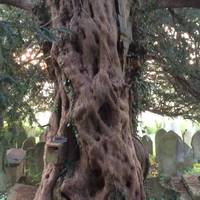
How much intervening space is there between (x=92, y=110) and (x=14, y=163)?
101 inches

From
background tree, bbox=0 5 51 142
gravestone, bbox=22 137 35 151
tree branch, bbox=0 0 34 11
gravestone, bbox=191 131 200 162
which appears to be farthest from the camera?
gravestone, bbox=191 131 200 162

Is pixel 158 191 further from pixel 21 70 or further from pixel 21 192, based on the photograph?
pixel 21 70

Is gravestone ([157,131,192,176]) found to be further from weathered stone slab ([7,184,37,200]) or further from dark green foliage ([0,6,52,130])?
weathered stone slab ([7,184,37,200])

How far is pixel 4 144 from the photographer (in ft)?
16.3

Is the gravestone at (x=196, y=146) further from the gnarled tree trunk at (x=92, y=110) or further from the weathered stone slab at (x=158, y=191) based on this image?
the gnarled tree trunk at (x=92, y=110)

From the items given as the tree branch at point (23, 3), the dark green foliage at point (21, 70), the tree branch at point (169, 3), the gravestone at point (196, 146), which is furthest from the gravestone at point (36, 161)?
the gravestone at point (196, 146)

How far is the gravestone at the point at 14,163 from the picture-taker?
5216mm

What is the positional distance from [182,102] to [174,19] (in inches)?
63.1

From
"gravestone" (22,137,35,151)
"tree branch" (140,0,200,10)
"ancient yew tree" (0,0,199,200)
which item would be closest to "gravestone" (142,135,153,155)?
"gravestone" (22,137,35,151)

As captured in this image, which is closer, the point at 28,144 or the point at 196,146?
the point at 28,144

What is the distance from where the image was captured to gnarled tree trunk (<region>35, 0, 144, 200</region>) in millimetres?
2998

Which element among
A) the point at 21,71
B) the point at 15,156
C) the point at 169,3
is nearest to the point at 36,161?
the point at 15,156

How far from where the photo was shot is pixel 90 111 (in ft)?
9.82

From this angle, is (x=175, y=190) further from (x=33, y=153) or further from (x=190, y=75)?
(x=33, y=153)
